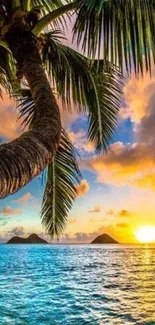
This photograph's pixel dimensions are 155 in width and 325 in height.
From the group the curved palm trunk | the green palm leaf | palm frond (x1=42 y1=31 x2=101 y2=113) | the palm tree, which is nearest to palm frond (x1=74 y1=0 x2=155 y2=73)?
the palm tree

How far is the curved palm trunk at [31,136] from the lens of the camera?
227 cm

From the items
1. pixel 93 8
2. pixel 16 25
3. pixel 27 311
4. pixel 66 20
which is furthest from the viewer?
pixel 27 311

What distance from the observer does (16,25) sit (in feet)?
12.0

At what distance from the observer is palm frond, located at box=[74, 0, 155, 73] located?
10.3ft

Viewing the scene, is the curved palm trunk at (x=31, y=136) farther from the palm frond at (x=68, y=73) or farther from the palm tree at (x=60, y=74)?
the palm frond at (x=68, y=73)

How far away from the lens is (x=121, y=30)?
3305mm

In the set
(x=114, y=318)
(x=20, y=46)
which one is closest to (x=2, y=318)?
(x=114, y=318)

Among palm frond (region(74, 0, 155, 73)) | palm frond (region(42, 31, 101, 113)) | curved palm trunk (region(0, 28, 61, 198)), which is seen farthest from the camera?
palm frond (region(42, 31, 101, 113))

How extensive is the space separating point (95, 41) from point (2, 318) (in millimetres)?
13705

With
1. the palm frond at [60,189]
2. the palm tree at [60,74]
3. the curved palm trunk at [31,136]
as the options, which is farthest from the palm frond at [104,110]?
the curved palm trunk at [31,136]

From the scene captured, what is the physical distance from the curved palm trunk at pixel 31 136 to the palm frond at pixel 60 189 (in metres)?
1.82

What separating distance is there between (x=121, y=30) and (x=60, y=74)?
2012 mm

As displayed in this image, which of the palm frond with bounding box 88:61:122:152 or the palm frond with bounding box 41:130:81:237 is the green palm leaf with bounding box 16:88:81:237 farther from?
the palm frond with bounding box 88:61:122:152

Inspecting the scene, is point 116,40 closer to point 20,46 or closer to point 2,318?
point 20,46
